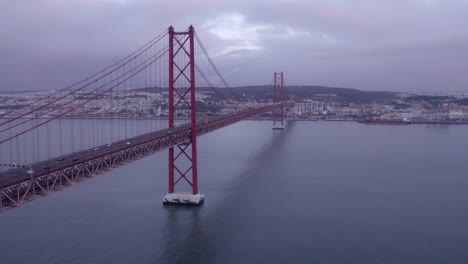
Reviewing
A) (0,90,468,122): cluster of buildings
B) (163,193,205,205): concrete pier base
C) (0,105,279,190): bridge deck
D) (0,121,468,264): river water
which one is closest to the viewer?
(0,105,279,190): bridge deck

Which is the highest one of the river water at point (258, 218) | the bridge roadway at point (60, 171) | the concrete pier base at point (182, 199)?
the bridge roadway at point (60, 171)

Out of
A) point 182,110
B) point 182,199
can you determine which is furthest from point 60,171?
point 182,110

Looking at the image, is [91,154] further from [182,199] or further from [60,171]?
[182,199]

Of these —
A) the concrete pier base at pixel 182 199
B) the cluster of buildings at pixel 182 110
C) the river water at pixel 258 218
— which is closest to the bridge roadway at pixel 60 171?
the river water at pixel 258 218

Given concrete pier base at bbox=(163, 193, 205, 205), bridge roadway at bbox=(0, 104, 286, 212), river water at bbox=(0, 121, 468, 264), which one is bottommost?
river water at bbox=(0, 121, 468, 264)

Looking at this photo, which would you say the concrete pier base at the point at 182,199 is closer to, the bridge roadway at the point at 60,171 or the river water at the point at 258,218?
the river water at the point at 258,218

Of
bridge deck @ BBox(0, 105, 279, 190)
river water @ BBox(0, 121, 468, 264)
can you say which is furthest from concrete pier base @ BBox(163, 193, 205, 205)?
bridge deck @ BBox(0, 105, 279, 190)

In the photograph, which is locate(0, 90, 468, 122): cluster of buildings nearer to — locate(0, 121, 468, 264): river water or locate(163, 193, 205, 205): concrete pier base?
locate(0, 121, 468, 264): river water

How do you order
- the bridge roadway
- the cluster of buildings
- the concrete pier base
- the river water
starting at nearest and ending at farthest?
the bridge roadway → the river water → the concrete pier base → the cluster of buildings

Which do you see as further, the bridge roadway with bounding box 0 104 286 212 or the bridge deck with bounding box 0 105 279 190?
the bridge deck with bounding box 0 105 279 190

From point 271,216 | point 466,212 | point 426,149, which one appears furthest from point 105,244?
point 426,149
